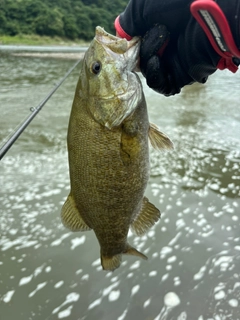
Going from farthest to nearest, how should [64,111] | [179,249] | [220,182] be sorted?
[64,111] → [220,182] → [179,249]

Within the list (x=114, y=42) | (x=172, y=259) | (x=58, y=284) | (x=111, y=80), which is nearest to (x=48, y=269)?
(x=58, y=284)

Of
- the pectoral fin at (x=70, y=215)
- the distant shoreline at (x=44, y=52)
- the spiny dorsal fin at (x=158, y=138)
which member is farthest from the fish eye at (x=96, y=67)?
the distant shoreline at (x=44, y=52)

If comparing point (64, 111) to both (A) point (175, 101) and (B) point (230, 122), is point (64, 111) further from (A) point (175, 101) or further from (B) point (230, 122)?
(B) point (230, 122)

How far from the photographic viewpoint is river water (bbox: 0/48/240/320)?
10.4 ft

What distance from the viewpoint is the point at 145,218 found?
210 cm

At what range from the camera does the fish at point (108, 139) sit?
65.9 inches

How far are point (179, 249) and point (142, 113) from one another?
8.20 ft

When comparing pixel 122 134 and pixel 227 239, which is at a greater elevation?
pixel 122 134

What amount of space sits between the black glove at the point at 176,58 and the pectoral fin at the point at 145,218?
2.31 feet

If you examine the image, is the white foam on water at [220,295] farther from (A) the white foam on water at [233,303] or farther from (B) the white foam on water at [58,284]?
(B) the white foam on water at [58,284]

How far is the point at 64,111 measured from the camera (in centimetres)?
902

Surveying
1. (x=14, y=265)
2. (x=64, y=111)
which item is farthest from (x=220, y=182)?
(x=64, y=111)

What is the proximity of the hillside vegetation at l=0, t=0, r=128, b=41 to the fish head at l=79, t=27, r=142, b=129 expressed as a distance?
56126 millimetres

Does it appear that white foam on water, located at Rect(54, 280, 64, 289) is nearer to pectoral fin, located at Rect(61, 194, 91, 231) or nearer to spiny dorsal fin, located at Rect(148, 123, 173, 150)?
pectoral fin, located at Rect(61, 194, 91, 231)
